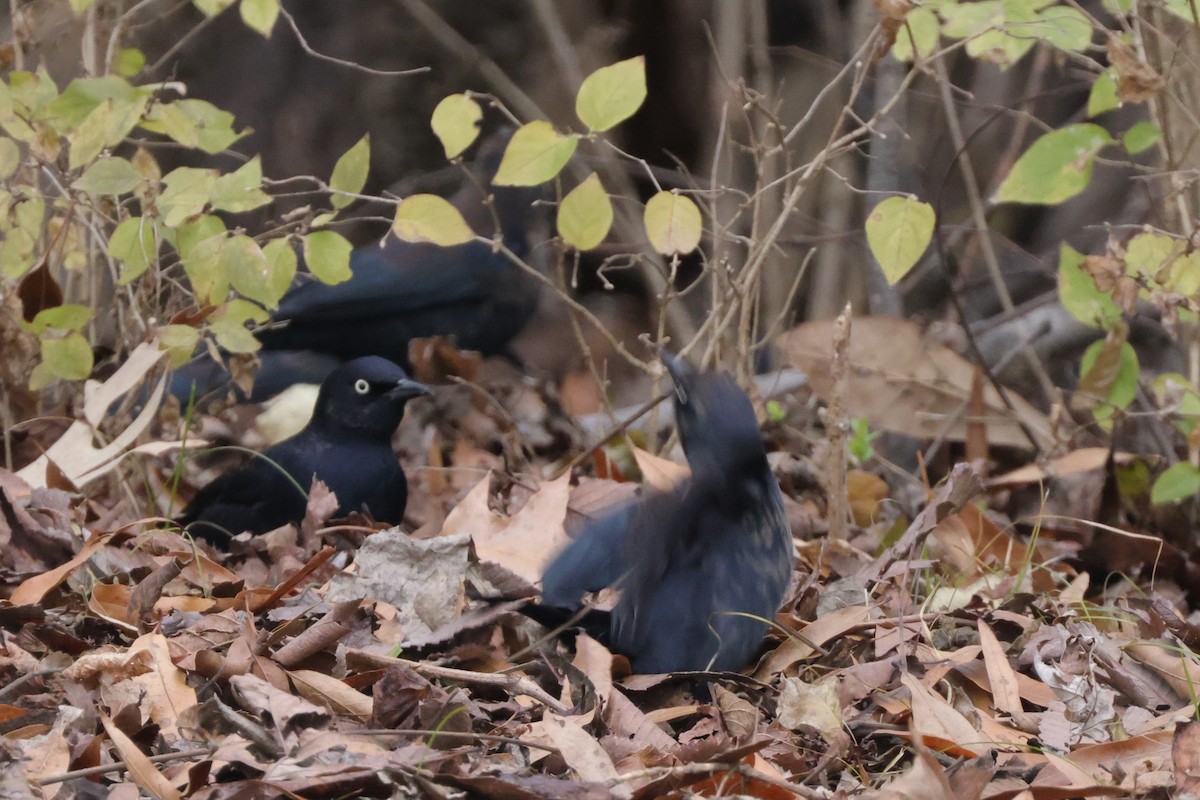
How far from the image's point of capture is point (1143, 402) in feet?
14.5

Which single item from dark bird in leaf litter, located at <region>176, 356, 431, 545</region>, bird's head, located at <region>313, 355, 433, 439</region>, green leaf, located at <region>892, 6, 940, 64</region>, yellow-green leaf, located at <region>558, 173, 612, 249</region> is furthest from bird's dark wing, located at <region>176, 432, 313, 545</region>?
green leaf, located at <region>892, 6, 940, 64</region>

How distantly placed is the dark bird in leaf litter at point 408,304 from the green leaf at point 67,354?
184cm

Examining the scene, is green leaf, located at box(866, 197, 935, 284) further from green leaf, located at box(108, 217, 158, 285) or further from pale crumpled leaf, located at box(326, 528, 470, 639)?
green leaf, located at box(108, 217, 158, 285)

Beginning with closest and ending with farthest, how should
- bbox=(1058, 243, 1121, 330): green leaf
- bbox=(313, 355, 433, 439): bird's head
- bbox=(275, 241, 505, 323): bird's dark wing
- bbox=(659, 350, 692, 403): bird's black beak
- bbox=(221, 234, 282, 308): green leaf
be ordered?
1. bbox=(659, 350, 692, 403): bird's black beak
2. bbox=(221, 234, 282, 308): green leaf
3. bbox=(1058, 243, 1121, 330): green leaf
4. bbox=(313, 355, 433, 439): bird's head
5. bbox=(275, 241, 505, 323): bird's dark wing

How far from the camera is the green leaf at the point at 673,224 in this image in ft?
10.0

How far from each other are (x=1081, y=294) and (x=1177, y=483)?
58 centimetres

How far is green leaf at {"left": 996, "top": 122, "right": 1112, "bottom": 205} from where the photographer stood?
345 centimetres

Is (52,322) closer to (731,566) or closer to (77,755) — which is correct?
(77,755)

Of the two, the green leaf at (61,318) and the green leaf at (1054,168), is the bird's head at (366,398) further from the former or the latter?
the green leaf at (1054,168)

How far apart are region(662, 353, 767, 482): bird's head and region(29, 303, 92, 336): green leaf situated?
150 centimetres

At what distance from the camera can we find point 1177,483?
369 cm

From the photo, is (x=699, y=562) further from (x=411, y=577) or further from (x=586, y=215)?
(x=586, y=215)

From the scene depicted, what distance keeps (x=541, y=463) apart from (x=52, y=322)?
1.79 meters

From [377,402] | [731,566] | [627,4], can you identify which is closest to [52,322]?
[377,402]
